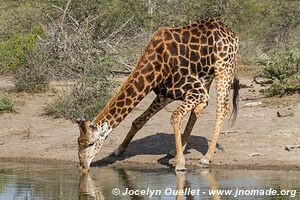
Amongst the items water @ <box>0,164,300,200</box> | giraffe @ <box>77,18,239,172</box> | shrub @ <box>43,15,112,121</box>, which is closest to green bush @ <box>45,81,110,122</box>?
shrub @ <box>43,15,112,121</box>

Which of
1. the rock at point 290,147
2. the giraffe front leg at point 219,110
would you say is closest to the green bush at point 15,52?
the giraffe front leg at point 219,110

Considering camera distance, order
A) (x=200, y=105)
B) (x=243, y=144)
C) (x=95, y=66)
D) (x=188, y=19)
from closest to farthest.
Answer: (x=200, y=105) < (x=243, y=144) < (x=95, y=66) < (x=188, y=19)

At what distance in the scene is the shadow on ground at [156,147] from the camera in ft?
39.3

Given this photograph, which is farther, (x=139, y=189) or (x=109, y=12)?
(x=109, y=12)

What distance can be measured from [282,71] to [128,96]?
21.0 feet

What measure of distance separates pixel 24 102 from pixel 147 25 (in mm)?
7411

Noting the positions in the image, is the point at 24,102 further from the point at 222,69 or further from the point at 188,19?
the point at 188,19

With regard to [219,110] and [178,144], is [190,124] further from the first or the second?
[178,144]

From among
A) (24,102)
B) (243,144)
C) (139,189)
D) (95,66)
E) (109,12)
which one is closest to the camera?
(139,189)

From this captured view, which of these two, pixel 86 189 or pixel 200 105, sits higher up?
pixel 200 105

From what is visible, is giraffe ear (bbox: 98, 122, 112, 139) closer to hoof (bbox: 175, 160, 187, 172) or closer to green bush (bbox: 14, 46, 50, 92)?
hoof (bbox: 175, 160, 187, 172)

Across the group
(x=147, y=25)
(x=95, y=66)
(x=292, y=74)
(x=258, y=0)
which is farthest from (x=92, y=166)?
(x=258, y=0)

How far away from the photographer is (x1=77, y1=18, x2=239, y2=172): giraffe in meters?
11.0

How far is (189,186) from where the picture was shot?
9.66 m
